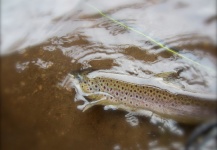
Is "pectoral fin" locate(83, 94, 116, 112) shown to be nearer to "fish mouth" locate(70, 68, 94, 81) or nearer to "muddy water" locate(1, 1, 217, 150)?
"muddy water" locate(1, 1, 217, 150)

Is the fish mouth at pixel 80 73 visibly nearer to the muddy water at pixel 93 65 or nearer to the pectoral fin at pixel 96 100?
the muddy water at pixel 93 65

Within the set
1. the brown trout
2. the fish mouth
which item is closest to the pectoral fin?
the brown trout

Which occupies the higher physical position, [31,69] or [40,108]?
[31,69]

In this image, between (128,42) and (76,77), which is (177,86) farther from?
(76,77)

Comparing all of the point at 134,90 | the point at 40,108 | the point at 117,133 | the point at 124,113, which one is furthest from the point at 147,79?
the point at 40,108

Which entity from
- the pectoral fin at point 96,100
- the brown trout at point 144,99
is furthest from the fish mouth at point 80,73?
the pectoral fin at point 96,100
